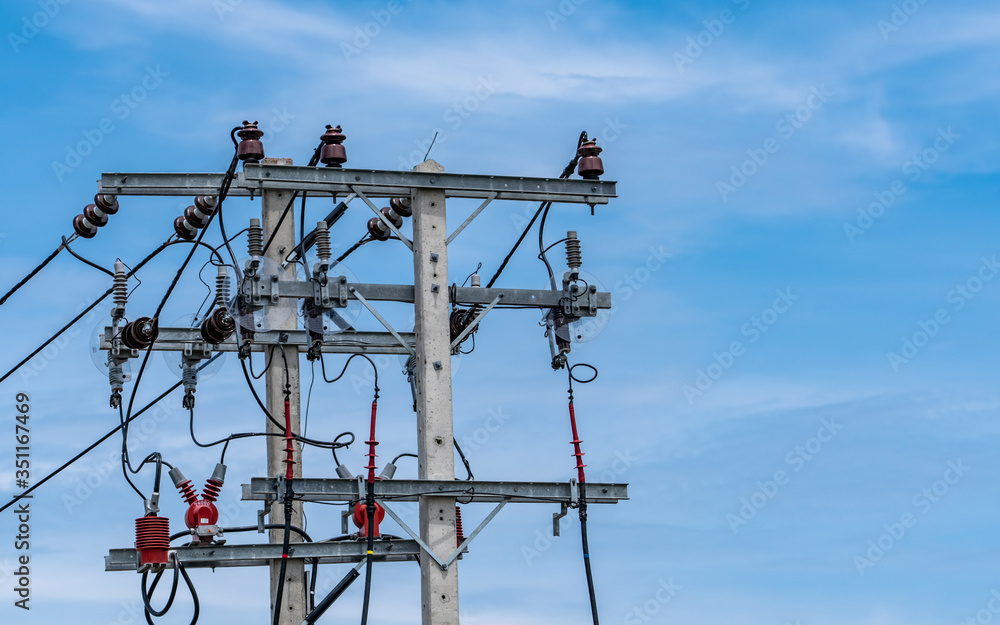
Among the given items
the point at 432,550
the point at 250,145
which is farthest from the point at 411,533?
the point at 250,145

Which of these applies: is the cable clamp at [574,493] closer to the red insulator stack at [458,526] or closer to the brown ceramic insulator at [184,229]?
the red insulator stack at [458,526]

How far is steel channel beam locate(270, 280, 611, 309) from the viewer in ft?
48.0

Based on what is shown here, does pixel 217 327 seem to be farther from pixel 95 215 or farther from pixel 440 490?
pixel 440 490

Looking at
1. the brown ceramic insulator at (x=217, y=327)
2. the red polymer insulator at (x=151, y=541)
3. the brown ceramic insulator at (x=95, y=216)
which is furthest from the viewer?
the brown ceramic insulator at (x=95, y=216)

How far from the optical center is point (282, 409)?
16453 mm

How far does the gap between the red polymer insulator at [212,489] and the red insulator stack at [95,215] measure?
3.69 metres

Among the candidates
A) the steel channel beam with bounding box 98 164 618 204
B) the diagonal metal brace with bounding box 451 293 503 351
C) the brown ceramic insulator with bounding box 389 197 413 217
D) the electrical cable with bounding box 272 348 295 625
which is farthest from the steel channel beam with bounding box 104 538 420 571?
the brown ceramic insulator with bounding box 389 197 413 217

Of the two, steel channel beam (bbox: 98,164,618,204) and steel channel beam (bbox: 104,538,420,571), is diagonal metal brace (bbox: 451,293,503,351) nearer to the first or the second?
steel channel beam (bbox: 98,164,618,204)

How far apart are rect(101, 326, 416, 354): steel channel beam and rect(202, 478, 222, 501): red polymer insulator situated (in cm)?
150

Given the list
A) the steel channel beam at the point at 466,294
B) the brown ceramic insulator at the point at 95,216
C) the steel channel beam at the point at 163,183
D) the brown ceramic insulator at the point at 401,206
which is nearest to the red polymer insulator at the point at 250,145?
the steel channel beam at the point at 466,294

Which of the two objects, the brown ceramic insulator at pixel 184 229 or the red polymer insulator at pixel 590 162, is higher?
the brown ceramic insulator at pixel 184 229

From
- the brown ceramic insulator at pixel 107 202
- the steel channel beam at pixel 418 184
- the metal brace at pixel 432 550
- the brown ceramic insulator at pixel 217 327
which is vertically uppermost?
the brown ceramic insulator at pixel 107 202

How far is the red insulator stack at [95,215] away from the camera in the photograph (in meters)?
18.0

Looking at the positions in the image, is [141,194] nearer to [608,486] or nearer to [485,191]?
[485,191]
